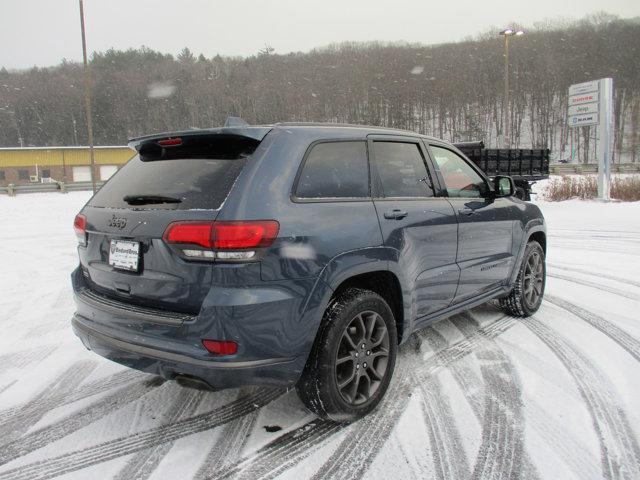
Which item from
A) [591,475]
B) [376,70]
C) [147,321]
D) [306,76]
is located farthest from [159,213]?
[376,70]

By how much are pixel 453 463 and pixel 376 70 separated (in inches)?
3606

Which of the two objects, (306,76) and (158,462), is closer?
(158,462)

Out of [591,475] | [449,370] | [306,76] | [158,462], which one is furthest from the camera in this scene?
[306,76]

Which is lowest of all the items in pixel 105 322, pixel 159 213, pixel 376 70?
pixel 105 322

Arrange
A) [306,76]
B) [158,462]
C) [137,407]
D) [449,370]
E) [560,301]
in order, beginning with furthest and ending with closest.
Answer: [306,76]
[560,301]
[449,370]
[137,407]
[158,462]


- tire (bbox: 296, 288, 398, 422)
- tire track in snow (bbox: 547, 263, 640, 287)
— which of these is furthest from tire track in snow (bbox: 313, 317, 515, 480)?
tire track in snow (bbox: 547, 263, 640, 287)

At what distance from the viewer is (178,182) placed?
260 cm

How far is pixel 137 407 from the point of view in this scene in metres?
3.02

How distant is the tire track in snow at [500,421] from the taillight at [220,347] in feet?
4.20

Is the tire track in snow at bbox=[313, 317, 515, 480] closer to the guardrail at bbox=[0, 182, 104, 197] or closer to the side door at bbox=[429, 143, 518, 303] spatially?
the side door at bbox=[429, 143, 518, 303]

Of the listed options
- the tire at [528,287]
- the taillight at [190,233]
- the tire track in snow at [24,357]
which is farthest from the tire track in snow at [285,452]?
the tire at [528,287]

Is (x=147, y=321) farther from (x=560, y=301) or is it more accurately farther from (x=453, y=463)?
(x=560, y=301)

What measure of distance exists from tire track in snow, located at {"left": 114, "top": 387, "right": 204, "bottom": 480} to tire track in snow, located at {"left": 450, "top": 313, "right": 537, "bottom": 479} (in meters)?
1.55

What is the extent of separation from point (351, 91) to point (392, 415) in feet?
277
